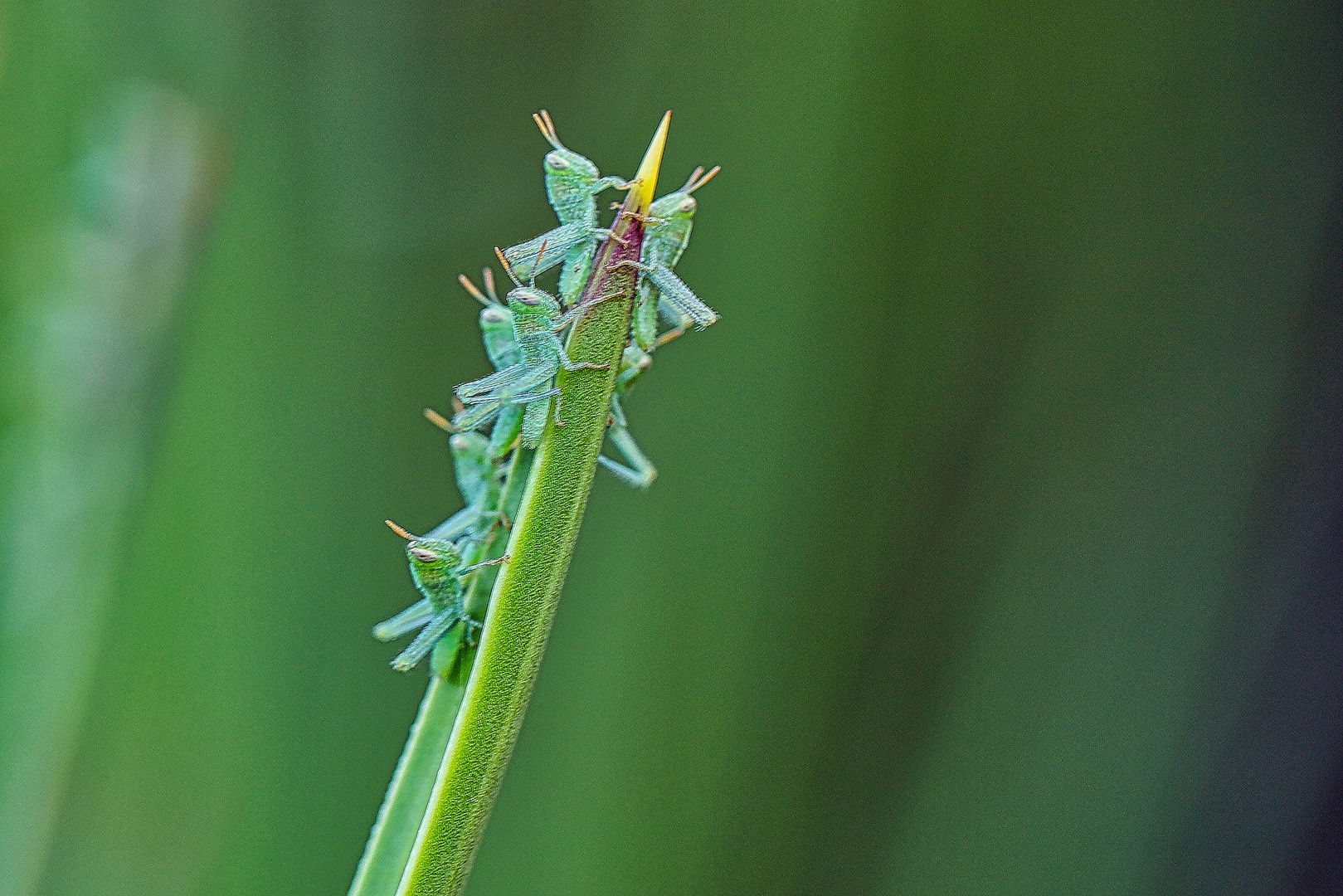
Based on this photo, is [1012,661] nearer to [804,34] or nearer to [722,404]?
[722,404]

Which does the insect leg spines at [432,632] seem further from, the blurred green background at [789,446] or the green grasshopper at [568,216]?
the blurred green background at [789,446]

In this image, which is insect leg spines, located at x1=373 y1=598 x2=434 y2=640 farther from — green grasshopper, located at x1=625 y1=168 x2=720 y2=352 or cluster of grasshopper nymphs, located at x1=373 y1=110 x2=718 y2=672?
green grasshopper, located at x1=625 y1=168 x2=720 y2=352

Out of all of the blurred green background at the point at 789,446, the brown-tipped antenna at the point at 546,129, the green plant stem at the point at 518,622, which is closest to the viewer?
the green plant stem at the point at 518,622

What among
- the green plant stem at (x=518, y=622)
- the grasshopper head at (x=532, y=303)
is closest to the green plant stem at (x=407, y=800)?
the green plant stem at (x=518, y=622)

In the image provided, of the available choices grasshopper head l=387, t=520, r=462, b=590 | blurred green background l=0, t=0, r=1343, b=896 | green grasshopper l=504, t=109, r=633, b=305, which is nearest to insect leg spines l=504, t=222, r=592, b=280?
green grasshopper l=504, t=109, r=633, b=305

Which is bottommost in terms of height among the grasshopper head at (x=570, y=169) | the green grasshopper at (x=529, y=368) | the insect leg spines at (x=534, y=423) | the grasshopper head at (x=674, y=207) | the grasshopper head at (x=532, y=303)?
the insect leg spines at (x=534, y=423)

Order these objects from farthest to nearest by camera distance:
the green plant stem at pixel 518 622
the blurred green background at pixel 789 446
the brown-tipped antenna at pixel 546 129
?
the blurred green background at pixel 789 446, the brown-tipped antenna at pixel 546 129, the green plant stem at pixel 518 622

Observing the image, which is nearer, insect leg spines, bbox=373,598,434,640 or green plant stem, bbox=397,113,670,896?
green plant stem, bbox=397,113,670,896

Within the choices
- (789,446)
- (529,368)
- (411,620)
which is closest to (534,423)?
(529,368)
